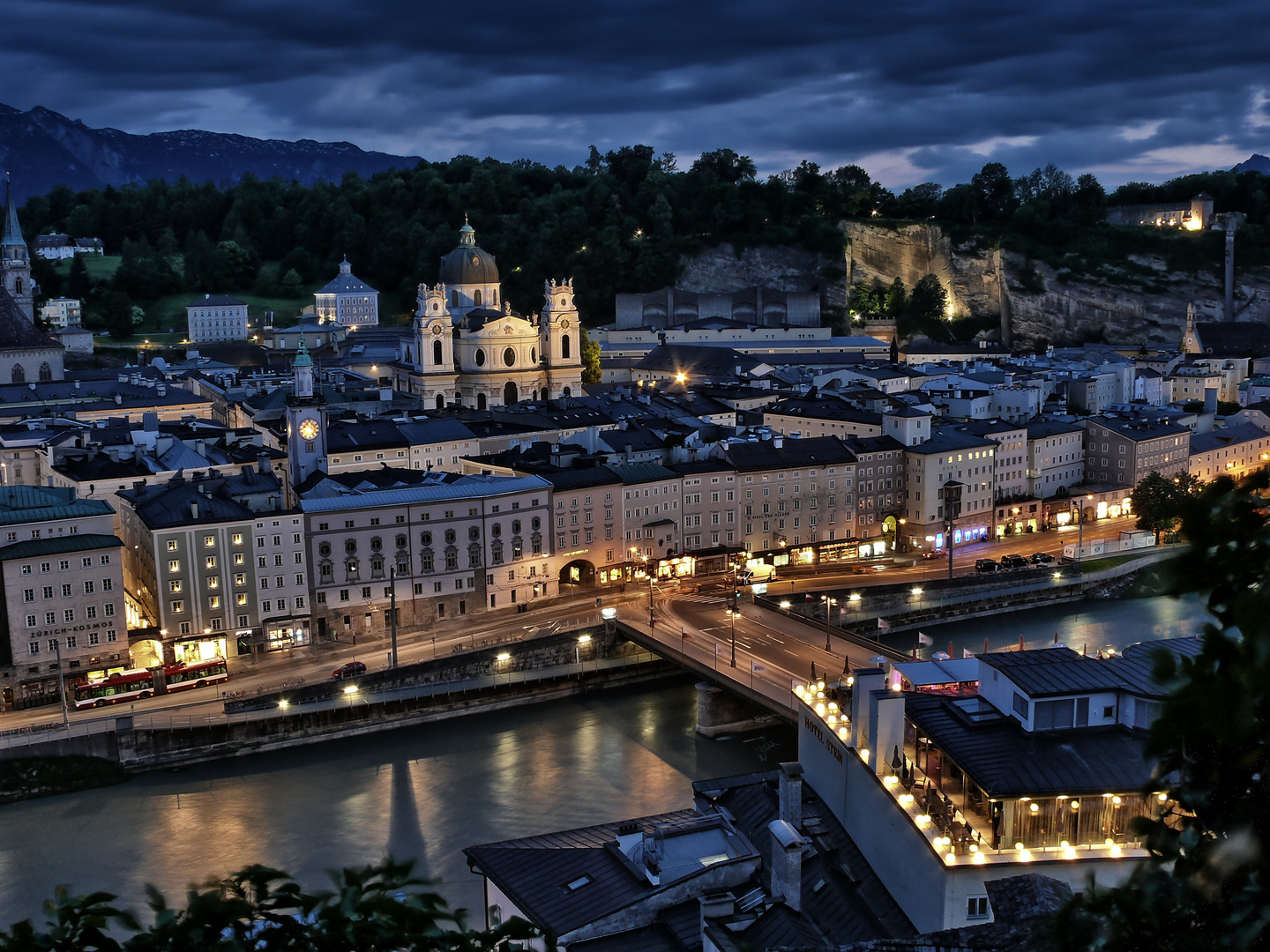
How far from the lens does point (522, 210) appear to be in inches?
1996

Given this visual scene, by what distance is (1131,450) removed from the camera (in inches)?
1010

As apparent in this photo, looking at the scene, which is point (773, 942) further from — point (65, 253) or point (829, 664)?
point (65, 253)

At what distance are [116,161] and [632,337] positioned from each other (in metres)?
84.7

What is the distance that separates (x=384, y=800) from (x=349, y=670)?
9.62ft

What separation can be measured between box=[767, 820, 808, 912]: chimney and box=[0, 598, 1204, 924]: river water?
385cm

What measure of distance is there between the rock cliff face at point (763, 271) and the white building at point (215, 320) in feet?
47.6

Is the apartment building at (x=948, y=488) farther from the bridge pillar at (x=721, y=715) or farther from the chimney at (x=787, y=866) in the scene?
the chimney at (x=787, y=866)

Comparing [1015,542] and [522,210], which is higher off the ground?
[522,210]

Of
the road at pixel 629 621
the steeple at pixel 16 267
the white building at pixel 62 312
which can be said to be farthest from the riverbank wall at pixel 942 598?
the white building at pixel 62 312

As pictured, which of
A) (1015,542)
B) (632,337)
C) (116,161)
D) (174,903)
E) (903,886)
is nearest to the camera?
(903,886)

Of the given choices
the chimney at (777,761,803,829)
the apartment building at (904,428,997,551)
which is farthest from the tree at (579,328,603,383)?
the chimney at (777,761,803,829)

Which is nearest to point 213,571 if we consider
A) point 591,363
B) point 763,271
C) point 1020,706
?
point 1020,706

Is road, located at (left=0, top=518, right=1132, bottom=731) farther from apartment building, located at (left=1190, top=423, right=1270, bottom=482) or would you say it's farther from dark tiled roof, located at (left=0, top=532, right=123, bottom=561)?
apartment building, located at (left=1190, top=423, right=1270, bottom=482)

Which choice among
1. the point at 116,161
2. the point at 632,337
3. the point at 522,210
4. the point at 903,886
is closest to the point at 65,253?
the point at 522,210
